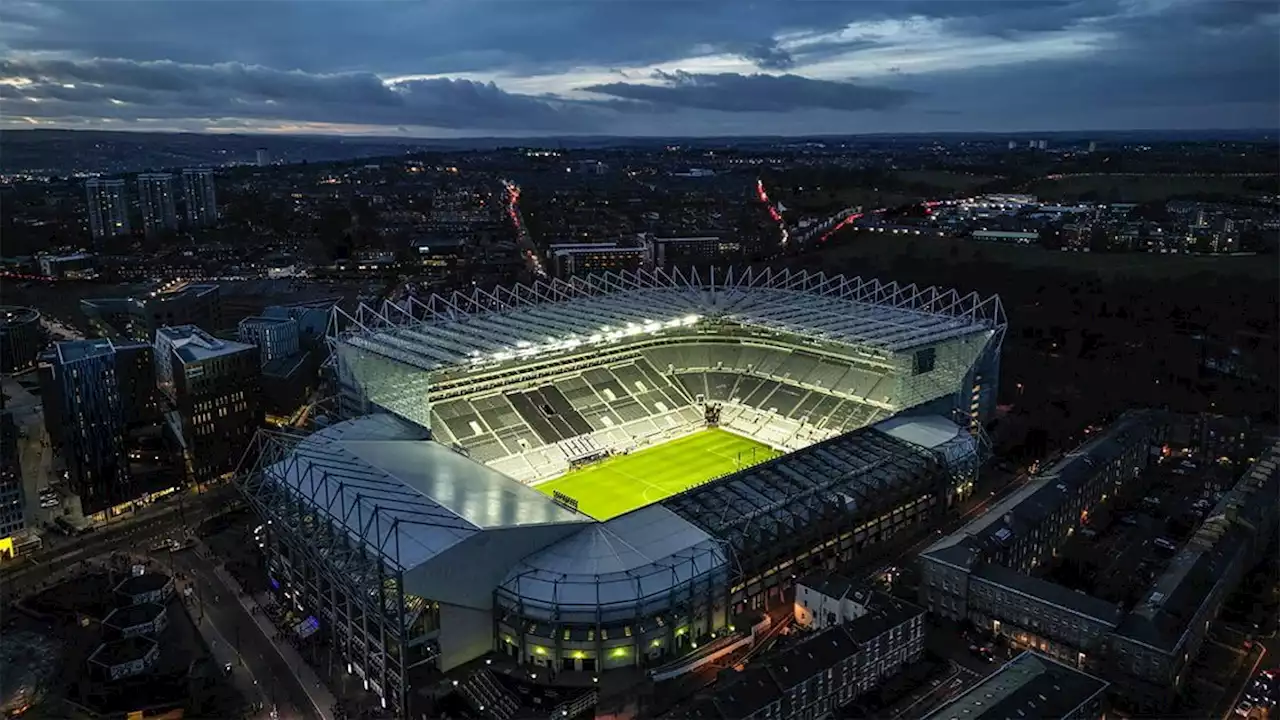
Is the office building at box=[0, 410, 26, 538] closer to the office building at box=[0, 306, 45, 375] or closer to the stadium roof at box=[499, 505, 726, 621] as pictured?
the stadium roof at box=[499, 505, 726, 621]

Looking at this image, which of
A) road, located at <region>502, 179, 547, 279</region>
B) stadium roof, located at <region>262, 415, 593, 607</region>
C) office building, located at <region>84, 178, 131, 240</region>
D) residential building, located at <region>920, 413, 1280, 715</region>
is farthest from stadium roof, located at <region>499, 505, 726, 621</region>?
office building, located at <region>84, 178, 131, 240</region>

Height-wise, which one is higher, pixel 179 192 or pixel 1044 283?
pixel 179 192

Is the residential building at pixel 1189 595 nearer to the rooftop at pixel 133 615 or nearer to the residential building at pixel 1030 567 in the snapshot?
the residential building at pixel 1030 567

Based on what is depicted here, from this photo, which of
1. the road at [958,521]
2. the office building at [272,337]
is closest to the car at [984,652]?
the road at [958,521]

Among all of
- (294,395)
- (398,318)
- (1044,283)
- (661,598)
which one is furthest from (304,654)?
(1044,283)

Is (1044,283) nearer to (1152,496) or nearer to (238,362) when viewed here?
(1152,496)

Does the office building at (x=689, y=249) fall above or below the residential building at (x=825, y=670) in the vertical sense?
above
